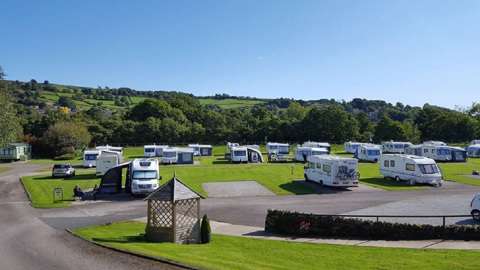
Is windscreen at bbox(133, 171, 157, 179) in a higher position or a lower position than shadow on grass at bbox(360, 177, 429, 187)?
higher

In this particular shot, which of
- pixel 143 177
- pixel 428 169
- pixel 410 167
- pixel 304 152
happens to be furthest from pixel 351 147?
pixel 143 177

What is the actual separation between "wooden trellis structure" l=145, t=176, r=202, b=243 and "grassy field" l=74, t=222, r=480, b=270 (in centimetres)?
63

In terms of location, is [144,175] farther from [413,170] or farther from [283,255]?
[413,170]

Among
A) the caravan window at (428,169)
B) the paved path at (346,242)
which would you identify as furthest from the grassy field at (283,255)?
the caravan window at (428,169)

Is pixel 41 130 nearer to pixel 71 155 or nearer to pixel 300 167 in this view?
pixel 71 155

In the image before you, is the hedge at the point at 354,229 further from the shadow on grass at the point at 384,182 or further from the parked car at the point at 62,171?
the parked car at the point at 62,171

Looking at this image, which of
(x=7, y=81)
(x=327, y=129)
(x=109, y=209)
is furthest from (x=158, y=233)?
(x=327, y=129)

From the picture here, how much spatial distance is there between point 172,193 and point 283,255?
499 centimetres

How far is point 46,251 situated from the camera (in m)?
17.3

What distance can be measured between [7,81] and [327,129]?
58.5 meters

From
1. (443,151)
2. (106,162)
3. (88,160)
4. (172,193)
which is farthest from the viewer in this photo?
(443,151)

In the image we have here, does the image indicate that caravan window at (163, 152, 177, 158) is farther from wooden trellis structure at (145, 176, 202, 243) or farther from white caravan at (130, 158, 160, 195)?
wooden trellis structure at (145, 176, 202, 243)

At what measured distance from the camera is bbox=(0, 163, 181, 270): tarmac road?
596 inches

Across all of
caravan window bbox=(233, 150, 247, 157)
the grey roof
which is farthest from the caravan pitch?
caravan window bbox=(233, 150, 247, 157)
